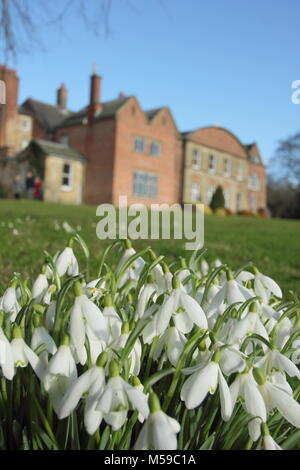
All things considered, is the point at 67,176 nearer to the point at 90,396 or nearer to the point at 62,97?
the point at 62,97

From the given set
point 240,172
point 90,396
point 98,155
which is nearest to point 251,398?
point 90,396

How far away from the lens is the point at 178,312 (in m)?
1.32

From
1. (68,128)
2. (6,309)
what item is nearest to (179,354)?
(6,309)

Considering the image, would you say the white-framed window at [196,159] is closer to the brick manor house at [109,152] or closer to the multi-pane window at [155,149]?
the brick manor house at [109,152]

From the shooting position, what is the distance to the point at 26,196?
1153 inches

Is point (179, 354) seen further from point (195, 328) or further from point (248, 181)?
point (248, 181)

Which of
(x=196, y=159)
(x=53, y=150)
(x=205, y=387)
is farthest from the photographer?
(x=196, y=159)

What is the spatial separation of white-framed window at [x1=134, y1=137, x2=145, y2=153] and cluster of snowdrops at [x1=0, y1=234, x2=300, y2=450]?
30.6 metres

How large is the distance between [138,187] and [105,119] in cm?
462

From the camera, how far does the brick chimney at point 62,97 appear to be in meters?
39.0

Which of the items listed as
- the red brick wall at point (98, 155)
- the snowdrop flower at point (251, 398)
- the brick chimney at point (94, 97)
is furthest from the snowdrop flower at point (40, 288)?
the brick chimney at point (94, 97)

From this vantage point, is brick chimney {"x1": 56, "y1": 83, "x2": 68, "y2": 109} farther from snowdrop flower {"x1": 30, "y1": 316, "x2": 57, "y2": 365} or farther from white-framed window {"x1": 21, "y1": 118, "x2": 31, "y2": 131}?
snowdrop flower {"x1": 30, "y1": 316, "x2": 57, "y2": 365}

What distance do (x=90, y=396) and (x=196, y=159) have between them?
35.3 m

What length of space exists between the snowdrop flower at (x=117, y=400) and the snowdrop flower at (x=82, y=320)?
0.16 m
